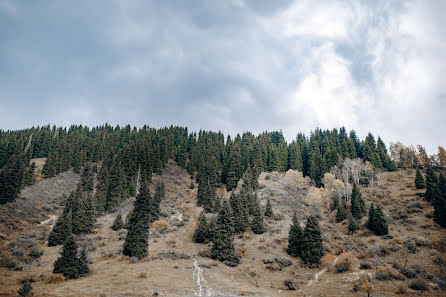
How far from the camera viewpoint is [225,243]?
4372 centimetres

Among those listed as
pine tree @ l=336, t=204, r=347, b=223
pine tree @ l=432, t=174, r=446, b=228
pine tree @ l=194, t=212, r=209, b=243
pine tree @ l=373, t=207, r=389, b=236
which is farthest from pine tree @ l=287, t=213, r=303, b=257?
pine tree @ l=432, t=174, r=446, b=228

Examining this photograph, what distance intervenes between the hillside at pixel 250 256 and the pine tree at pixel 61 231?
2.12 meters

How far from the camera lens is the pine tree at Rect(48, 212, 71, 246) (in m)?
50.0

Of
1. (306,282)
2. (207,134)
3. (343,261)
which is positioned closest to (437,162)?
(343,261)

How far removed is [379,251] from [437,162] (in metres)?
85.1

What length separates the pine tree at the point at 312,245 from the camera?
40.9m

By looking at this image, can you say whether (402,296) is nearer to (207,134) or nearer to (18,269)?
(18,269)

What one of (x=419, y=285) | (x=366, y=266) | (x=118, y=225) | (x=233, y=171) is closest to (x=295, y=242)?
(x=366, y=266)

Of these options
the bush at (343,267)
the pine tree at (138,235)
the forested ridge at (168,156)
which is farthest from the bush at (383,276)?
the forested ridge at (168,156)

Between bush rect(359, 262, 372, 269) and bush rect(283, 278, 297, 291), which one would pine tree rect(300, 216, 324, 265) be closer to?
bush rect(359, 262, 372, 269)

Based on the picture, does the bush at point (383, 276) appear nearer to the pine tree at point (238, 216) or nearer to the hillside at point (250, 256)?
the hillside at point (250, 256)

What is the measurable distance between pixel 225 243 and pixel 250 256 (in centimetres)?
607

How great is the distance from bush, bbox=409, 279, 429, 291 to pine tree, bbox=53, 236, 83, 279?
1465 inches

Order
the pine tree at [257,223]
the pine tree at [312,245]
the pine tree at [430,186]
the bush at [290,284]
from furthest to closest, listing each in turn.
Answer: the pine tree at [430,186], the pine tree at [257,223], the pine tree at [312,245], the bush at [290,284]
